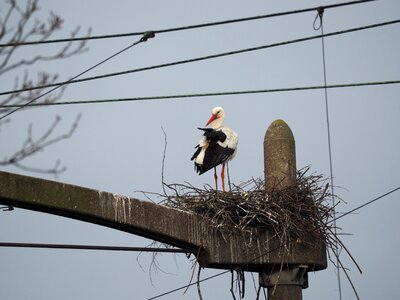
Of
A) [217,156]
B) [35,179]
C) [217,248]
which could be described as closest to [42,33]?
[35,179]

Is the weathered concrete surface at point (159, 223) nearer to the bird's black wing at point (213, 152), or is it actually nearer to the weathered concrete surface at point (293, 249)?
the weathered concrete surface at point (293, 249)

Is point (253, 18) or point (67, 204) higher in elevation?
point (253, 18)

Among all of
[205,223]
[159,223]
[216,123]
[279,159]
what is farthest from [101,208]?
[216,123]

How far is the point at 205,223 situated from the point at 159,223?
0.71 m

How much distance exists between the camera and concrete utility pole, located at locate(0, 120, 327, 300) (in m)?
6.91

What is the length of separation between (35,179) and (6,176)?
23cm

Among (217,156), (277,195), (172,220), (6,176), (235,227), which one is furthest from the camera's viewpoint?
(217,156)

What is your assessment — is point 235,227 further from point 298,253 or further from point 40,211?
point 40,211

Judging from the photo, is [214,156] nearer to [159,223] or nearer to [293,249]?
[293,249]

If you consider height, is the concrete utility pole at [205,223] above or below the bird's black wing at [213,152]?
below

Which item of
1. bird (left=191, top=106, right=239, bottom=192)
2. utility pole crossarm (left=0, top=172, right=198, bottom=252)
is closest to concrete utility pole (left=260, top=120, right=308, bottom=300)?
utility pole crossarm (left=0, top=172, right=198, bottom=252)

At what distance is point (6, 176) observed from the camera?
6.68 meters

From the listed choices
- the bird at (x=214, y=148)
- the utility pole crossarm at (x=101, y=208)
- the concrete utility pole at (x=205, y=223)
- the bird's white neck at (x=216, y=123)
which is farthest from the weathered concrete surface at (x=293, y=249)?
the bird's white neck at (x=216, y=123)

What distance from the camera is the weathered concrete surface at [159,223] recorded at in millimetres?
6848
